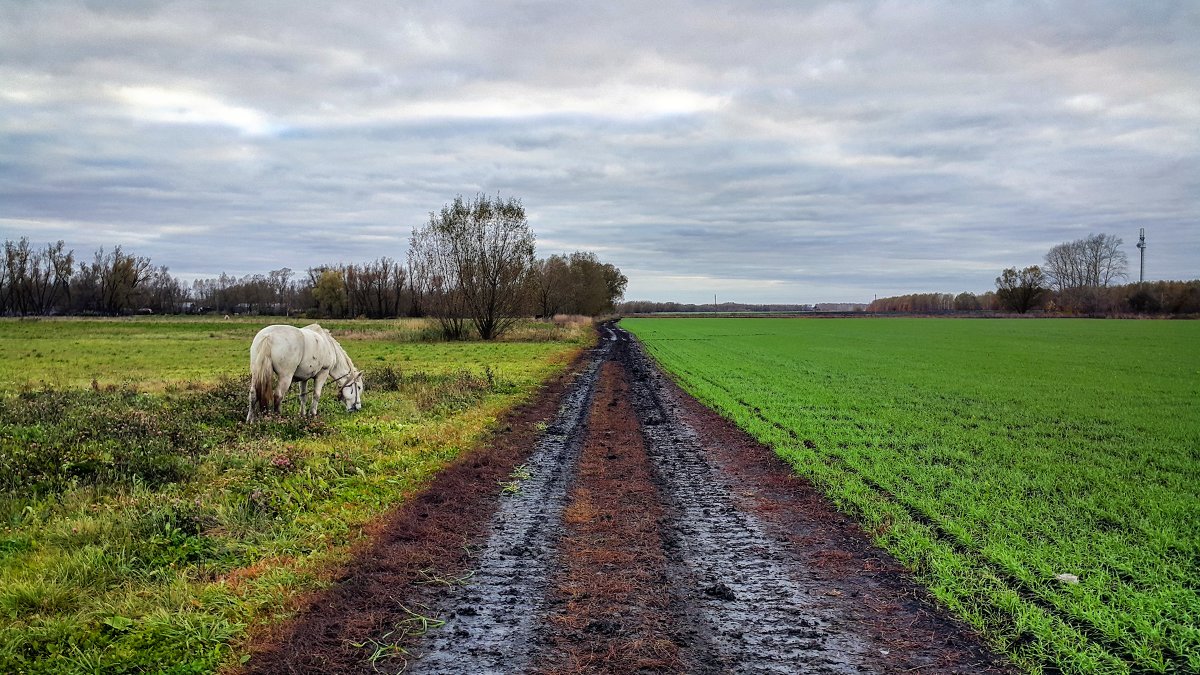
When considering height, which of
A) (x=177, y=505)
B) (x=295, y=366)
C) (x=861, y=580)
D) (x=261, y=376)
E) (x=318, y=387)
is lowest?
(x=861, y=580)

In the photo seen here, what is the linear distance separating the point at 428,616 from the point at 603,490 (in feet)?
13.5

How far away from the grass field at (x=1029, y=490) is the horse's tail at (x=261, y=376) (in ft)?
32.2

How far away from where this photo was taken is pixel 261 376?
42.1 feet

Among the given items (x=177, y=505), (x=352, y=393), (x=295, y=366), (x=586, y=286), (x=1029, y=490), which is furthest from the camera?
(x=586, y=286)

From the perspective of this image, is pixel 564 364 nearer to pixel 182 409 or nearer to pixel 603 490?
pixel 182 409

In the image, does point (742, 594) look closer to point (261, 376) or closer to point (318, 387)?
point (261, 376)

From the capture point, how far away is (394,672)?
441cm

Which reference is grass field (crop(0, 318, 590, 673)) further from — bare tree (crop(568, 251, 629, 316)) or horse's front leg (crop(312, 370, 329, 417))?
bare tree (crop(568, 251, 629, 316))

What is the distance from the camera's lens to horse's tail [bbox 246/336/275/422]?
12.8m

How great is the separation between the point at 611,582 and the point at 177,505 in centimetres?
503

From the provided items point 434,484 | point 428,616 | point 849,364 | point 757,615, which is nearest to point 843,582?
point 757,615

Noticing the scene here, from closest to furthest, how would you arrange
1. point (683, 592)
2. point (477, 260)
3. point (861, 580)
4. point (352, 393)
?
1. point (683, 592)
2. point (861, 580)
3. point (352, 393)
4. point (477, 260)

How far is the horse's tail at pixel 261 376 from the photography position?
12.8m

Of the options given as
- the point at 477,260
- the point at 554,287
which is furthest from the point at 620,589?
the point at 554,287
